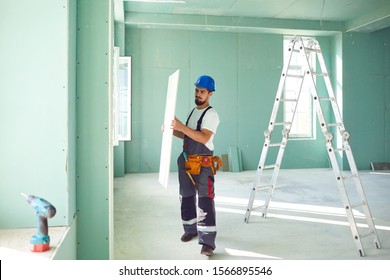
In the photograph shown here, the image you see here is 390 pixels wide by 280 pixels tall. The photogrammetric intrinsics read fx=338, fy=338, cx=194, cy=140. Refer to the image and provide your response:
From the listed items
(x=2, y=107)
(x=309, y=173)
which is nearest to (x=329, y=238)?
(x=2, y=107)

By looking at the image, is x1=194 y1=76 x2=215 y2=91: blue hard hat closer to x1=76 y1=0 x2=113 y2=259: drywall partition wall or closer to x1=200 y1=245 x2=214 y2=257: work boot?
x1=76 y1=0 x2=113 y2=259: drywall partition wall

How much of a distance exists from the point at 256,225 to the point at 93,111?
215 centimetres

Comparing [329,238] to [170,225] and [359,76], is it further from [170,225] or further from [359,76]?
[359,76]

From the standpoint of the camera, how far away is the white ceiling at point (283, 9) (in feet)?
19.8

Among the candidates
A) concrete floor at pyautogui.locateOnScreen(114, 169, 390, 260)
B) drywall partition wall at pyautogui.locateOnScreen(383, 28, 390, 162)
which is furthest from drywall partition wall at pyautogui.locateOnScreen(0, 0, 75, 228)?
drywall partition wall at pyautogui.locateOnScreen(383, 28, 390, 162)

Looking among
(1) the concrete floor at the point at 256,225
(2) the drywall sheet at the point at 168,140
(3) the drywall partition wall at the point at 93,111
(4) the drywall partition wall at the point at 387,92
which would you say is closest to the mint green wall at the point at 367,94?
(4) the drywall partition wall at the point at 387,92

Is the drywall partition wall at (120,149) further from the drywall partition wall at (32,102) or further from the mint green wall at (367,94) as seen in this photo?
the drywall partition wall at (32,102)

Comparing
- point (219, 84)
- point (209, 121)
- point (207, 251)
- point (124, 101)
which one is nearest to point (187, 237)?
point (207, 251)

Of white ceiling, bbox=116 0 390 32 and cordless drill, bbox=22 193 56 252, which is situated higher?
white ceiling, bbox=116 0 390 32

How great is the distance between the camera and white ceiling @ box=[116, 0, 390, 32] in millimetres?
6031

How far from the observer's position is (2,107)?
1.39m

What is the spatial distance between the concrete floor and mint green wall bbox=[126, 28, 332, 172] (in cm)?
172

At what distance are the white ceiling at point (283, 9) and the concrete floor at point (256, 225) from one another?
10.6 feet

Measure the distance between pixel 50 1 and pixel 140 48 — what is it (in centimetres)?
548
